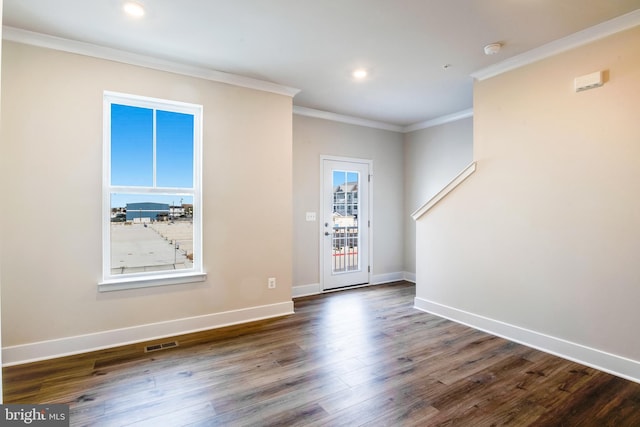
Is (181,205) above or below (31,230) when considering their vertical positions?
above

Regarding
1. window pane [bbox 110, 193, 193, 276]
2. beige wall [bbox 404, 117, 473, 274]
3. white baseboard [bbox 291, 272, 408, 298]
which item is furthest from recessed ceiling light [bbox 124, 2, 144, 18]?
beige wall [bbox 404, 117, 473, 274]

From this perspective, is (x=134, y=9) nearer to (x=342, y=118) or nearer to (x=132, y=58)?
(x=132, y=58)

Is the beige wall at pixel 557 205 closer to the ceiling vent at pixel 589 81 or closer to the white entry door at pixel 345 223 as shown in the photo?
the ceiling vent at pixel 589 81

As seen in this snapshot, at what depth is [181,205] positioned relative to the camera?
11.8ft

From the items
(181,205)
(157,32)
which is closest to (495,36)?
(157,32)

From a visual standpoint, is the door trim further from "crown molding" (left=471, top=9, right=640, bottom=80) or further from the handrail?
"crown molding" (left=471, top=9, right=640, bottom=80)

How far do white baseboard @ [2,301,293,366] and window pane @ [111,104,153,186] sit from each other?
4.68ft

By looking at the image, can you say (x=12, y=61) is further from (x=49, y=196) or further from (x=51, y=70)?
(x=49, y=196)

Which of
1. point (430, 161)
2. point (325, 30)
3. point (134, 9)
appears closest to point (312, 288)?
point (430, 161)

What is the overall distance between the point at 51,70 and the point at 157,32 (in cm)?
101

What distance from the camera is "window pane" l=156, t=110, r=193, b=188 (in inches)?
137

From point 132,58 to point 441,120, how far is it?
422cm

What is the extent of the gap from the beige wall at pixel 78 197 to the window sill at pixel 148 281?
6 centimetres

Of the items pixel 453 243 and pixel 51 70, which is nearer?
pixel 51 70
